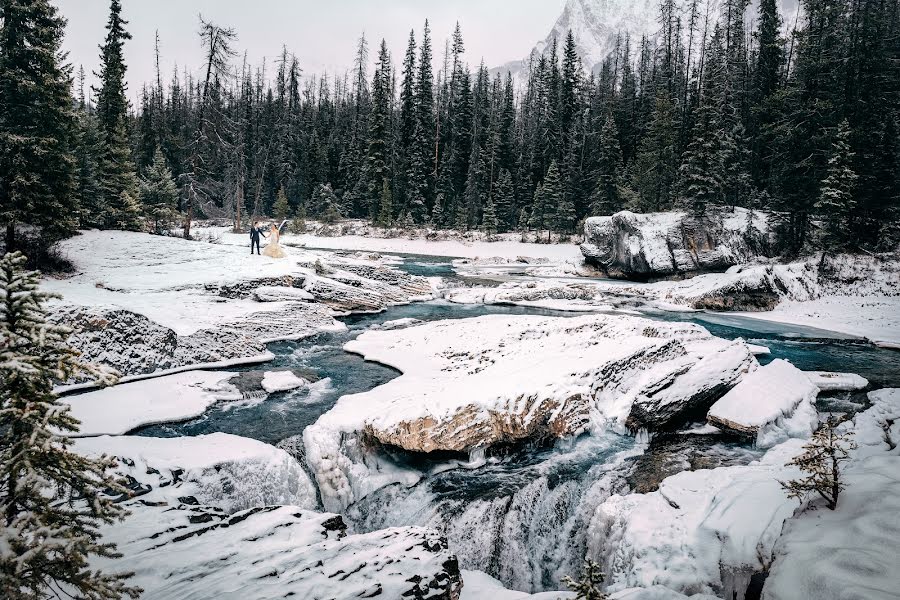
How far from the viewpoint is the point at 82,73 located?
2904 inches

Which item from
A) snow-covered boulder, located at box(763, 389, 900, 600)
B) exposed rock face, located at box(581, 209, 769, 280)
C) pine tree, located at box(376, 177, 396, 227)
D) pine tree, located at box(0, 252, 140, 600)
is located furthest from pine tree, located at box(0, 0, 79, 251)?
pine tree, located at box(376, 177, 396, 227)

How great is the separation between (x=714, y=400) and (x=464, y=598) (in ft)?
23.3

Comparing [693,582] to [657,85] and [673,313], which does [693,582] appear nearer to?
[673,313]

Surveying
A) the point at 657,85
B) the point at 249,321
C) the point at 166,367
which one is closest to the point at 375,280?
the point at 249,321

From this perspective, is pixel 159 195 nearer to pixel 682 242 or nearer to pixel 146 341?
pixel 146 341

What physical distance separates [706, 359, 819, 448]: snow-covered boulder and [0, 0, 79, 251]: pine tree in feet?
71.3

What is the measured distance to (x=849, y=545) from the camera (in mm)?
3840

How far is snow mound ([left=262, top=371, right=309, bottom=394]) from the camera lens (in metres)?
10.7

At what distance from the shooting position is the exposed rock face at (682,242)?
2705cm

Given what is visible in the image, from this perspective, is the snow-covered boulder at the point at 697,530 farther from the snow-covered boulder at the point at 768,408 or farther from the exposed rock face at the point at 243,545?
the exposed rock face at the point at 243,545

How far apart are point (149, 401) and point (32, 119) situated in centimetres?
1414

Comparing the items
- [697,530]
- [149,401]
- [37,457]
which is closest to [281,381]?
[149,401]

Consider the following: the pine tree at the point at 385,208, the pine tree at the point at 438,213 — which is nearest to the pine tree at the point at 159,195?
the pine tree at the point at 385,208

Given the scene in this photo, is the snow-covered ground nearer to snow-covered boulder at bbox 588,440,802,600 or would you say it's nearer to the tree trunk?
the tree trunk
